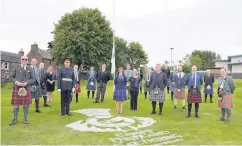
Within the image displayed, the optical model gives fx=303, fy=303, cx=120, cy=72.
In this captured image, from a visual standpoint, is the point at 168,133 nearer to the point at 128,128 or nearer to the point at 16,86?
the point at 128,128

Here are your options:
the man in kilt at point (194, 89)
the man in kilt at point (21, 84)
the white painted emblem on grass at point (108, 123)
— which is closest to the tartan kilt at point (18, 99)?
the man in kilt at point (21, 84)

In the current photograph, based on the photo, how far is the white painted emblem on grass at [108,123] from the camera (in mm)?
9930

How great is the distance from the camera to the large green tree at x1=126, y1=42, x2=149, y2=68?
8225 centimetres

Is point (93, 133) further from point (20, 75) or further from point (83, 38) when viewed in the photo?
point (83, 38)

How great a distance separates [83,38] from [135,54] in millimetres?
40162

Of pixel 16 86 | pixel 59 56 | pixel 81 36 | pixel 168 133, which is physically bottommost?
pixel 168 133

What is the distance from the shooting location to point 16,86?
9961 millimetres

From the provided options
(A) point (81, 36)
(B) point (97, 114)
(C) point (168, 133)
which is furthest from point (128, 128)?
(A) point (81, 36)

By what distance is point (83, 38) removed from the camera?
4356 centimetres

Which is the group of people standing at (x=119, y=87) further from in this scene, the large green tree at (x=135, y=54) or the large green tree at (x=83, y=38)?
the large green tree at (x=135, y=54)

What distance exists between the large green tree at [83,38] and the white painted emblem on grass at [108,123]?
3147 centimetres

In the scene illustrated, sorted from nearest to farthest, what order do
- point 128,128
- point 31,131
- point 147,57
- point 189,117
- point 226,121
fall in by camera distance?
point 31,131 < point 128,128 < point 226,121 < point 189,117 < point 147,57

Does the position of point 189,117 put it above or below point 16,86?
below

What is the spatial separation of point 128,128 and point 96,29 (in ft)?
118
